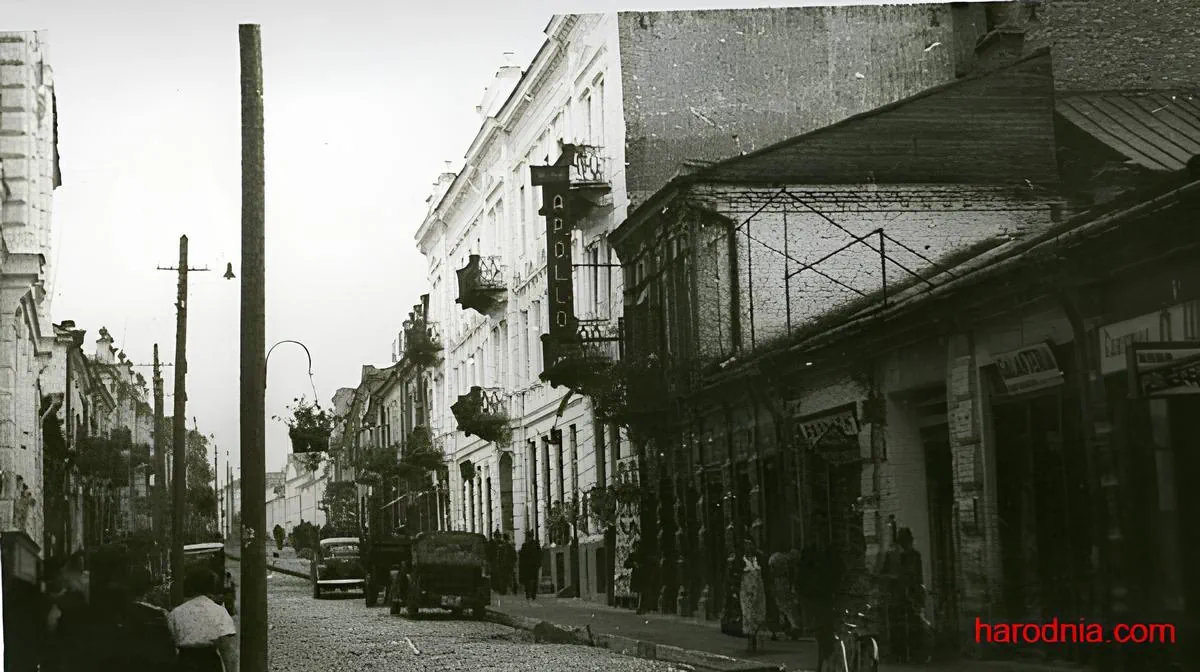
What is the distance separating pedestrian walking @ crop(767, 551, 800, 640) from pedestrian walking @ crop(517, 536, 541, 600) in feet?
4.56

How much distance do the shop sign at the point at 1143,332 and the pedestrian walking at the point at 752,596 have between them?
2.10 meters

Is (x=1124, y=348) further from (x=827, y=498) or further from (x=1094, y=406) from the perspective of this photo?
(x=827, y=498)

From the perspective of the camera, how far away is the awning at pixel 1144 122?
8.16 m

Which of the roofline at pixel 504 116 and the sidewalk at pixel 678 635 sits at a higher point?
the roofline at pixel 504 116

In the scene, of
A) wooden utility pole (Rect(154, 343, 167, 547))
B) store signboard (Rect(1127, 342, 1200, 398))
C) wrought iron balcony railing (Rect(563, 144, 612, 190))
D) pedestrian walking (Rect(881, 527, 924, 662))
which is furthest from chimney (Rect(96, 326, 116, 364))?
store signboard (Rect(1127, 342, 1200, 398))

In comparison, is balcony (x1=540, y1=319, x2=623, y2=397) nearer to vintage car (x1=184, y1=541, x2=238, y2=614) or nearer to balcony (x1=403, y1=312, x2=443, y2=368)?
balcony (x1=403, y1=312, x2=443, y2=368)

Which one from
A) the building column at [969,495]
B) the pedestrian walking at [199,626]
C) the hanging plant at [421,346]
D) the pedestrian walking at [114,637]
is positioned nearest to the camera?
the pedestrian walking at [199,626]

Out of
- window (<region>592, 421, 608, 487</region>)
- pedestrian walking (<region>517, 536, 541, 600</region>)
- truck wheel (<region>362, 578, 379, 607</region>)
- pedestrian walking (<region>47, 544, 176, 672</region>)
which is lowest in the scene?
pedestrian walking (<region>47, 544, 176, 672</region>)

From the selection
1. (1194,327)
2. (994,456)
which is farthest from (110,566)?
(1194,327)

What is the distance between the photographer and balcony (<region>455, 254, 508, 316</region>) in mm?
8969

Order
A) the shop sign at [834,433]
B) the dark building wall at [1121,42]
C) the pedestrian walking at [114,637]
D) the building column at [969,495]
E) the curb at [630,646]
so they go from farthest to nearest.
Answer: the dark building wall at [1121,42]
the shop sign at [834,433]
the curb at [630,646]
the building column at [969,495]
the pedestrian walking at [114,637]

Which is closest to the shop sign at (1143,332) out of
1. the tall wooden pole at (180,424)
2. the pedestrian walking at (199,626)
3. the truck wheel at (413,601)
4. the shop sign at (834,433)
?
the shop sign at (834,433)

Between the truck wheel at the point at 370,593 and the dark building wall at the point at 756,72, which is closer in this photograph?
the dark building wall at the point at 756,72

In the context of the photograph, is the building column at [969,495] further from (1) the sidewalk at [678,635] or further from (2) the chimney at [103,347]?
(2) the chimney at [103,347]
